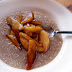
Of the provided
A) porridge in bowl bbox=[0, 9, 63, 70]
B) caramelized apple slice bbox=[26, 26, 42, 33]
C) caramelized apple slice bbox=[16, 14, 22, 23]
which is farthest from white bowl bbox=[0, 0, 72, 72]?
caramelized apple slice bbox=[26, 26, 42, 33]

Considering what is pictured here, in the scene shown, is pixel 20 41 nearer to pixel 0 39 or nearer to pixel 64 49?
pixel 0 39

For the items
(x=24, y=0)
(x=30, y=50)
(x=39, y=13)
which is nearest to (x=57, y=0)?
(x=39, y=13)

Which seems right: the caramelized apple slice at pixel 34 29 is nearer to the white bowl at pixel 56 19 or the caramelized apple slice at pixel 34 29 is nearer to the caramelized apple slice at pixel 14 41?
the caramelized apple slice at pixel 14 41

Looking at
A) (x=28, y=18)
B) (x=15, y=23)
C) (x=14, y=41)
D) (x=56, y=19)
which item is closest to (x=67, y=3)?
(x=56, y=19)

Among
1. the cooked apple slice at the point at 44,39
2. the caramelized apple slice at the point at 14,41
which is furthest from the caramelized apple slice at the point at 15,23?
the cooked apple slice at the point at 44,39

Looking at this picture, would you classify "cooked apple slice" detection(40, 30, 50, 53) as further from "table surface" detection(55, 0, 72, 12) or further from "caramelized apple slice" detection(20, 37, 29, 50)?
"table surface" detection(55, 0, 72, 12)
